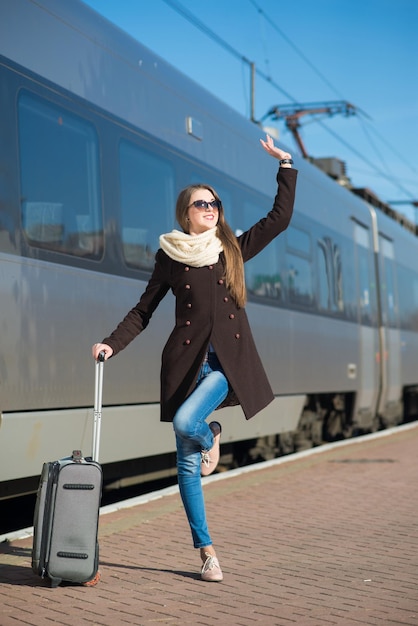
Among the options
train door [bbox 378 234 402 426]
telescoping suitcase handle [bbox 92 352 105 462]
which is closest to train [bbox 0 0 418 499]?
telescoping suitcase handle [bbox 92 352 105 462]

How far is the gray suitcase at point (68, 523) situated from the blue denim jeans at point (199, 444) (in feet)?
1.32

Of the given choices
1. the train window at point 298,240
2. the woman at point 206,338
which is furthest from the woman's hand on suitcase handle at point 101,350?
the train window at point 298,240

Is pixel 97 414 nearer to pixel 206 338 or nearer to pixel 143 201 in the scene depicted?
pixel 206 338

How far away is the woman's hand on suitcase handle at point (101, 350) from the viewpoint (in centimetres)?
495

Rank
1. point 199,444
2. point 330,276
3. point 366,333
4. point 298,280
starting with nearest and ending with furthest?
point 199,444 → point 298,280 → point 330,276 → point 366,333

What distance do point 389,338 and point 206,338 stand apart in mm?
12270

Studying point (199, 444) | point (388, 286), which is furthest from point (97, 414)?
point (388, 286)

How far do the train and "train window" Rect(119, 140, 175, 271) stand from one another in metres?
0.02

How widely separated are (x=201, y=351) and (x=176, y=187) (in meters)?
4.12

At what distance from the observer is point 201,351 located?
4.98 metres

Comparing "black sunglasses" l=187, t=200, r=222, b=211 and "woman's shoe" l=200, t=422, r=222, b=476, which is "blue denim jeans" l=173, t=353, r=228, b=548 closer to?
"woman's shoe" l=200, t=422, r=222, b=476

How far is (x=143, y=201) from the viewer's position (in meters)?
8.25

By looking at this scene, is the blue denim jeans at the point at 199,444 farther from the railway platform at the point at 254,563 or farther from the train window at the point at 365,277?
the train window at the point at 365,277

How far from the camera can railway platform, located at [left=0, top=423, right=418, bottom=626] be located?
437cm
